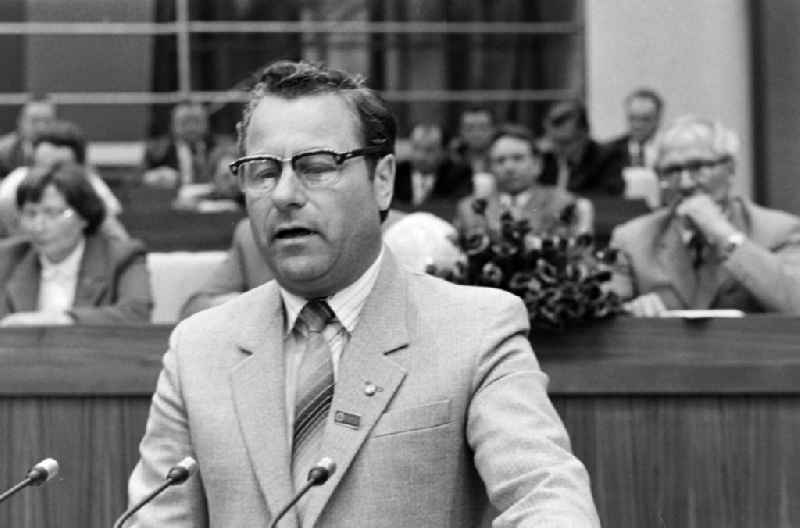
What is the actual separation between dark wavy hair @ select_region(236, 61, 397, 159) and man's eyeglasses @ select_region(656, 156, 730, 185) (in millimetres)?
2985

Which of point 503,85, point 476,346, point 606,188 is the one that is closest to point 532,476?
point 476,346

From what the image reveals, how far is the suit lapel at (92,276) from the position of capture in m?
5.72

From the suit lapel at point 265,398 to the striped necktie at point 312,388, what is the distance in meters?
0.03

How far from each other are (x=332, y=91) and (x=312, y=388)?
0.45 meters

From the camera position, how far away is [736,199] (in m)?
5.43

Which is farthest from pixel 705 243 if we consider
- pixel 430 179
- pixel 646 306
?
pixel 430 179

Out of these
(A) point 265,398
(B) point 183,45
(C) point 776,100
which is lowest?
(A) point 265,398

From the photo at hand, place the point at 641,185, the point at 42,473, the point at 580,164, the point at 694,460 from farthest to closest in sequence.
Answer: the point at 641,185, the point at 580,164, the point at 694,460, the point at 42,473

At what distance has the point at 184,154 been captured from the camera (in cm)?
1023

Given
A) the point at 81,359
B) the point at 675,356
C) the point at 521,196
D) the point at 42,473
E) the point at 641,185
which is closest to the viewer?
the point at 42,473

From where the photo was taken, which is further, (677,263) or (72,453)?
(677,263)

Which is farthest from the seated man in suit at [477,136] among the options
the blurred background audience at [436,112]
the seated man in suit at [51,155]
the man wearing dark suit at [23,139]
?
the seated man in suit at [51,155]

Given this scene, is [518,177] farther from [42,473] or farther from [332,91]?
[42,473]

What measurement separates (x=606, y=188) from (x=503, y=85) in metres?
5.95
